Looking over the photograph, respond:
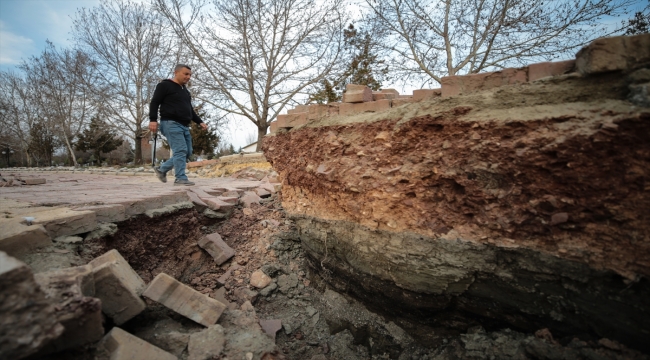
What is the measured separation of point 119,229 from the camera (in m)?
2.45

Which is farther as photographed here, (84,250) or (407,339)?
(407,339)

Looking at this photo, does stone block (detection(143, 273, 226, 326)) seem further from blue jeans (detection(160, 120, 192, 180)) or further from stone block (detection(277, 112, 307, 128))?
blue jeans (detection(160, 120, 192, 180))

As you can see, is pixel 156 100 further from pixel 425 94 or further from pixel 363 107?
pixel 425 94

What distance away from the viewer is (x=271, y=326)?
2.40 m

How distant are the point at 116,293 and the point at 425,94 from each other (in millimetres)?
2397

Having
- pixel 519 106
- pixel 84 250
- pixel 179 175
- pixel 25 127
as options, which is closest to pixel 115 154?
pixel 25 127

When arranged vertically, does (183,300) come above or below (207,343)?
above

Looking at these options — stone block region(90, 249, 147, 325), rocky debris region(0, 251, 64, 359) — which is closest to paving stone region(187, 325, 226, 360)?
stone block region(90, 249, 147, 325)

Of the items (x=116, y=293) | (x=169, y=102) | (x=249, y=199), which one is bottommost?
(x=116, y=293)

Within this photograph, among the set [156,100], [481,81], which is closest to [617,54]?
[481,81]

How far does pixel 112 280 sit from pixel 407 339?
2.08m

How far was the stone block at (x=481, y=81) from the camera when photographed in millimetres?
1767

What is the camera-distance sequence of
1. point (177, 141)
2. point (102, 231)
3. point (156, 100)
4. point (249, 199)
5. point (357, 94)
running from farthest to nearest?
point (249, 199), point (177, 141), point (156, 100), point (357, 94), point (102, 231)

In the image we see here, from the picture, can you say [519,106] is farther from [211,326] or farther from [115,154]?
[115,154]
